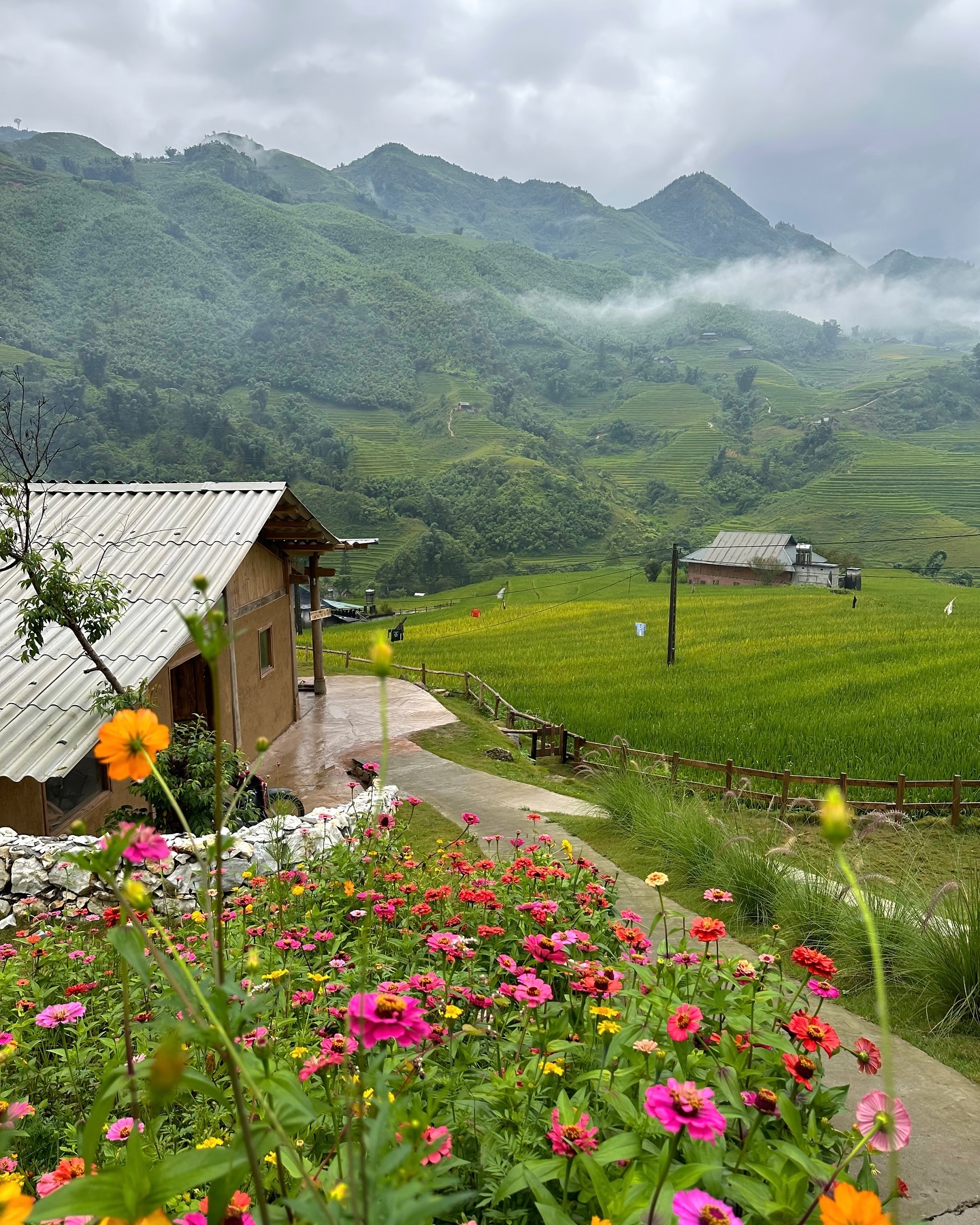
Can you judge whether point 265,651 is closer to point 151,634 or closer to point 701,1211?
point 151,634

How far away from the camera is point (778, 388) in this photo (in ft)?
497

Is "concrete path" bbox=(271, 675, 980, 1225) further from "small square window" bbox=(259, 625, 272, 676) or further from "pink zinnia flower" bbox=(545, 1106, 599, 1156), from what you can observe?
"pink zinnia flower" bbox=(545, 1106, 599, 1156)

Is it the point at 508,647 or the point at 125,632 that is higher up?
the point at 125,632

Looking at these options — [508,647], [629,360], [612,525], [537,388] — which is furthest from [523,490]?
[629,360]

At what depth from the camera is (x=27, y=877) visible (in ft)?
20.4

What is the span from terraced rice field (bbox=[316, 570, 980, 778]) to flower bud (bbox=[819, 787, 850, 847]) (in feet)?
38.2

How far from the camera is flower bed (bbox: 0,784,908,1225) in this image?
1075 millimetres

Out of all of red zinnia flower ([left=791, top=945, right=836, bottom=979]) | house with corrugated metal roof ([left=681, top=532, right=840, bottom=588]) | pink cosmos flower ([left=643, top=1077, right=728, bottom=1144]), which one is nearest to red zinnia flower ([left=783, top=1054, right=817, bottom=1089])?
red zinnia flower ([left=791, top=945, right=836, bottom=979])

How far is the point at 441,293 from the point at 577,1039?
662 ft

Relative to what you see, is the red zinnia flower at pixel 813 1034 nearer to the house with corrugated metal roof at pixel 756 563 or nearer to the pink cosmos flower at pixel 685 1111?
the pink cosmos flower at pixel 685 1111

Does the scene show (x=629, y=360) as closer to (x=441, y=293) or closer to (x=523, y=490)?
(x=441, y=293)

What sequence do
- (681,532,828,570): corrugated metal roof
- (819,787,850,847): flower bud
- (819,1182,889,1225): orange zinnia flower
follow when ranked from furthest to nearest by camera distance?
(681,532,828,570): corrugated metal roof, (819,1182,889,1225): orange zinnia flower, (819,787,850,847): flower bud

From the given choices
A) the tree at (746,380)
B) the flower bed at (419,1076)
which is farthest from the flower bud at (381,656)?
the tree at (746,380)

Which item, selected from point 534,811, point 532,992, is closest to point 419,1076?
point 532,992
